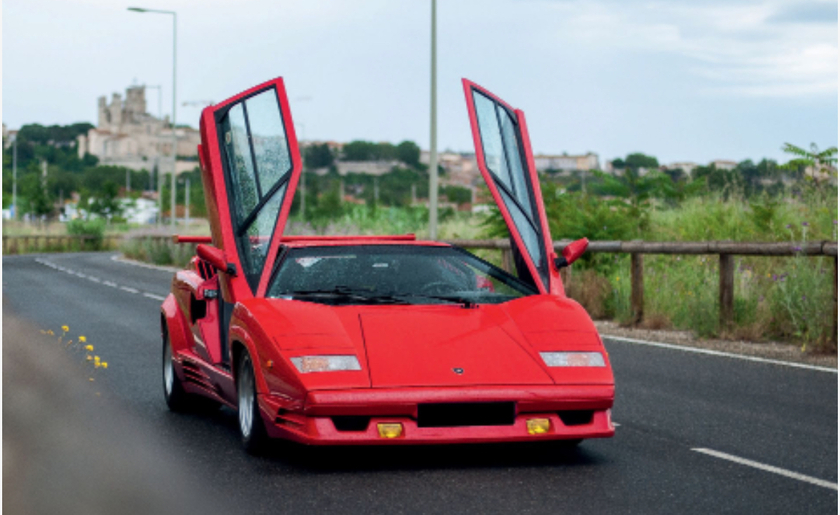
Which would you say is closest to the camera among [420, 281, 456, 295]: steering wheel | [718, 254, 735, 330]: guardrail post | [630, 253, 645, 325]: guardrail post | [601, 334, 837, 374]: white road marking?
[420, 281, 456, 295]: steering wheel

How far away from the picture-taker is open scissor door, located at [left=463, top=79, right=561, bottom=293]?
26.0ft

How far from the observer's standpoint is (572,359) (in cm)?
695

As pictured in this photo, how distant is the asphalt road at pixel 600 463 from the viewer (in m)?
6.14

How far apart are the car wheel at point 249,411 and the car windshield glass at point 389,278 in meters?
0.46

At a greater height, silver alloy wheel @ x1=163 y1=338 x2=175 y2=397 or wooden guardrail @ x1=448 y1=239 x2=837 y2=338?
wooden guardrail @ x1=448 y1=239 x2=837 y2=338

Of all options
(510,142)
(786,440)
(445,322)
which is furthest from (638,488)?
(510,142)

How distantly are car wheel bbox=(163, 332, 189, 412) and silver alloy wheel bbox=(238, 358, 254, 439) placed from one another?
167 centimetres

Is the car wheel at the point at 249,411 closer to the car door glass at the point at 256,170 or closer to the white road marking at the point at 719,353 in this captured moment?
the car door glass at the point at 256,170

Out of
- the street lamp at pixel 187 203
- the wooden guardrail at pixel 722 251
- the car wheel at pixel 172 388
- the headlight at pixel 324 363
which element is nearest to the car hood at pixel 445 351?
the headlight at pixel 324 363

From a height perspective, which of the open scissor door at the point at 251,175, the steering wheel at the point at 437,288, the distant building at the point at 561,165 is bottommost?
the steering wheel at the point at 437,288

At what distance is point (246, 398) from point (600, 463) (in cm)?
193

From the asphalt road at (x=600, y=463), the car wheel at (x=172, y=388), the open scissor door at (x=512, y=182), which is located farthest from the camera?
the car wheel at (x=172, y=388)

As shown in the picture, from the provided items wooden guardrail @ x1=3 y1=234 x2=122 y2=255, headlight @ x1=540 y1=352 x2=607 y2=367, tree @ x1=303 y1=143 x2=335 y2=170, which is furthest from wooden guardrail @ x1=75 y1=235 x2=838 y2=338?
tree @ x1=303 y1=143 x2=335 y2=170

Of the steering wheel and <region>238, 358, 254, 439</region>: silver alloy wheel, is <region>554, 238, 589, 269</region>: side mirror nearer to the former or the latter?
the steering wheel
